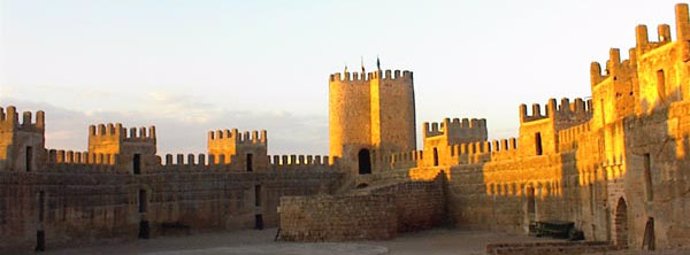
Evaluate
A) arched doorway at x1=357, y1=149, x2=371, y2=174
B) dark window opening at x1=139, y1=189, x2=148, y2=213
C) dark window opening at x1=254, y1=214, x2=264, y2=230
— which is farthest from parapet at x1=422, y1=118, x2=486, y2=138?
dark window opening at x1=139, y1=189, x2=148, y2=213

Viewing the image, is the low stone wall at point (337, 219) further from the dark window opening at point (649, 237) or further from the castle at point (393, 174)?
the dark window opening at point (649, 237)

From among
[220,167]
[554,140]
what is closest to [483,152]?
[554,140]

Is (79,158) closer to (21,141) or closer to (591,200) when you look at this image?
(21,141)

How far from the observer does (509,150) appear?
2909 centimetres

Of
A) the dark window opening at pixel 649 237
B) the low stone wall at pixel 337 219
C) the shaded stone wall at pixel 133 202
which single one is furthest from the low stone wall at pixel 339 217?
the dark window opening at pixel 649 237

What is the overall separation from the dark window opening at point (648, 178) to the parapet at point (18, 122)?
1913 centimetres

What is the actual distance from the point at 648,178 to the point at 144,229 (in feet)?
69.4

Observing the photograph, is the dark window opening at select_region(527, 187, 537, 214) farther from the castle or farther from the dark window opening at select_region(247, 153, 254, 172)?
the dark window opening at select_region(247, 153, 254, 172)

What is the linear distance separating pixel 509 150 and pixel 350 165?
10676mm

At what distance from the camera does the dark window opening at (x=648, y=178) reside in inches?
648

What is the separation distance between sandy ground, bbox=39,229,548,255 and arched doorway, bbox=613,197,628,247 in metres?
3.51

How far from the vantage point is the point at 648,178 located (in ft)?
54.3

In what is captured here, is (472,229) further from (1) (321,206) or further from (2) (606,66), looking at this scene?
(2) (606,66)

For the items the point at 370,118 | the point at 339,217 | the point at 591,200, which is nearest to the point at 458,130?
the point at 370,118
